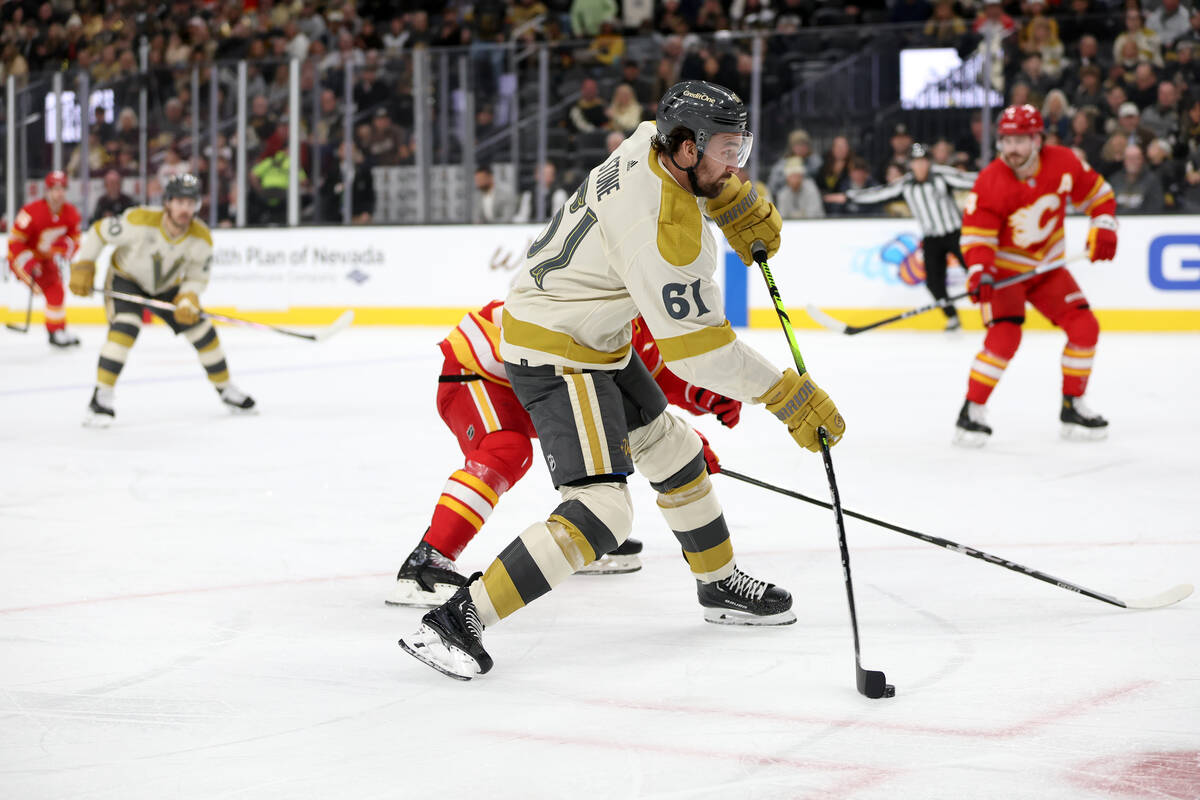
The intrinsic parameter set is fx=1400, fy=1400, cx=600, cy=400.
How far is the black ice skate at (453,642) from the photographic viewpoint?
90.7 inches

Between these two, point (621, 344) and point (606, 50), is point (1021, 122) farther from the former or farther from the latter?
point (606, 50)

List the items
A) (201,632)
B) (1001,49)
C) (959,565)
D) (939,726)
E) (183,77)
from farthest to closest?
1. (183,77)
2. (1001,49)
3. (959,565)
4. (201,632)
5. (939,726)

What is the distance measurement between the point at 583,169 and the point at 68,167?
450 centimetres

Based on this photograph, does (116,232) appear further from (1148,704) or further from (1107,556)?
(1148,704)

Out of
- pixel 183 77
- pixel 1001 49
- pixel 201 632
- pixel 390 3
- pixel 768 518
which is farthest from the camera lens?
pixel 390 3

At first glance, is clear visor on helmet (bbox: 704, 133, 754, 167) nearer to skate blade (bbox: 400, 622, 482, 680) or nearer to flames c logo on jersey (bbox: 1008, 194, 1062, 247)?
skate blade (bbox: 400, 622, 482, 680)

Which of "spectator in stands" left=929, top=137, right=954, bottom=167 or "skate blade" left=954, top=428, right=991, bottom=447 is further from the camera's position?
"spectator in stands" left=929, top=137, right=954, bottom=167

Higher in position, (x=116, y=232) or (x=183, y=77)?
(x=183, y=77)

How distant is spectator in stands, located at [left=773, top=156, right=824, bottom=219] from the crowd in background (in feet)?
0.05

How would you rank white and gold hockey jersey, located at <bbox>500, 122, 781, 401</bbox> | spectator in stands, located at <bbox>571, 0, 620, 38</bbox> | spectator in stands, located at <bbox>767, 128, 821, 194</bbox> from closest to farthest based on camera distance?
white and gold hockey jersey, located at <bbox>500, 122, 781, 401</bbox> < spectator in stands, located at <bbox>767, 128, 821, 194</bbox> < spectator in stands, located at <bbox>571, 0, 620, 38</bbox>

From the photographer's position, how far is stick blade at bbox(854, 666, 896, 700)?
2.15m

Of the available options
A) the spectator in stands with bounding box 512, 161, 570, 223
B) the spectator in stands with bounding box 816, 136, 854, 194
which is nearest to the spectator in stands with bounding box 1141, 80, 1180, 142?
the spectator in stands with bounding box 816, 136, 854, 194

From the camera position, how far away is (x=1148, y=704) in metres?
2.13

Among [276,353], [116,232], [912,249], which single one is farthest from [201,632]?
[912,249]
